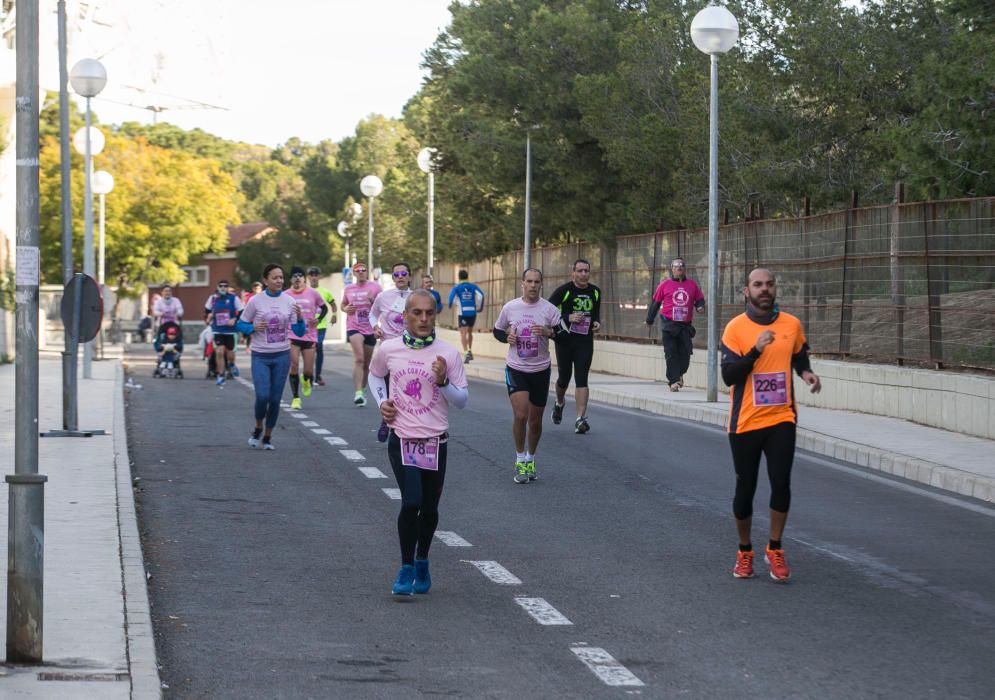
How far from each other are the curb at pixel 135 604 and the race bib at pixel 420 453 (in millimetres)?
1480

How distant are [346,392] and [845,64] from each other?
995 cm

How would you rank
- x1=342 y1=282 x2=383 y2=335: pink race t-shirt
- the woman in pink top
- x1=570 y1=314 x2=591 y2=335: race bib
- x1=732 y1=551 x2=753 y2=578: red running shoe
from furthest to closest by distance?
x1=342 y1=282 x2=383 y2=335: pink race t-shirt → the woman in pink top → x1=570 y1=314 x2=591 y2=335: race bib → x1=732 y1=551 x2=753 y2=578: red running shoe

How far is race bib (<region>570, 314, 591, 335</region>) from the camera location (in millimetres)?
16156

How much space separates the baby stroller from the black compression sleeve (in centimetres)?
2441

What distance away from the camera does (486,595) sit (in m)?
8.25

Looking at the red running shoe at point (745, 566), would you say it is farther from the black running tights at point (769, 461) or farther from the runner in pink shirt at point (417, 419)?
the runner in pink shirt at point (417, 419)

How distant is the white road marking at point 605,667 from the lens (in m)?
6.34

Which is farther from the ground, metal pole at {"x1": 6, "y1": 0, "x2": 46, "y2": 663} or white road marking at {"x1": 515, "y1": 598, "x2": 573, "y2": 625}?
metal pole at {"x1": 6, "y1": 0, "x2": 46, "y2": 663}

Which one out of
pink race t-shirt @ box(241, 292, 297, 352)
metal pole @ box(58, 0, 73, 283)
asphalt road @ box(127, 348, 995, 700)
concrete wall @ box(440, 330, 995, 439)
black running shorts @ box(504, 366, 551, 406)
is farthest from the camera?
metal pole @ box(58, 0, 73, 283)

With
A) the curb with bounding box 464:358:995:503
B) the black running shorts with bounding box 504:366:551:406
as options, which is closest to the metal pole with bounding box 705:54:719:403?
the curb with bounding box 464:358:995:503

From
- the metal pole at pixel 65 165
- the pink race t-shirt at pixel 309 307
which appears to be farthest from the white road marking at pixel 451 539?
the pink race t-shirt at pixel 309 307

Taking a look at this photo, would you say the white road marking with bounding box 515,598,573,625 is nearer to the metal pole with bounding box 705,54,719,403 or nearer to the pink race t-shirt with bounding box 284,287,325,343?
the pink race t-shirt with bounding box 284,287,325,343

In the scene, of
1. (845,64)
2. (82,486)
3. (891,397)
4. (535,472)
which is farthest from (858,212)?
(82,486)

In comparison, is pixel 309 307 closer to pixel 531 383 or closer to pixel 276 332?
pixel 276 332
